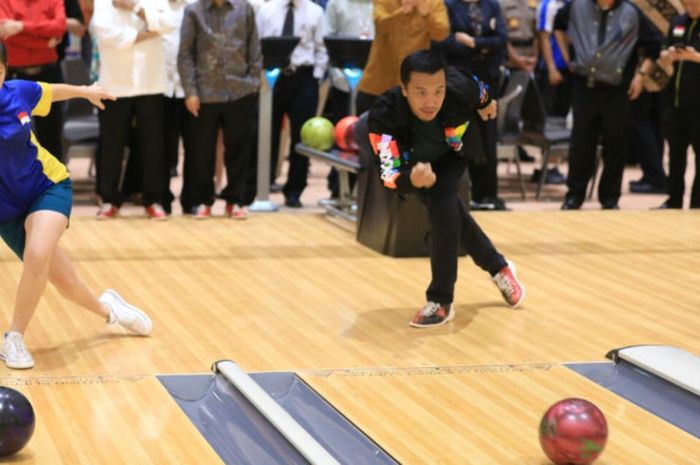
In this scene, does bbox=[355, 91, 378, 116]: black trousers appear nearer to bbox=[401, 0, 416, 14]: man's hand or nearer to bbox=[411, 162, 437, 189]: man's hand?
bbox=[401, 0, 416, 14]: man's hand

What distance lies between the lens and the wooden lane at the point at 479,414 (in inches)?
150

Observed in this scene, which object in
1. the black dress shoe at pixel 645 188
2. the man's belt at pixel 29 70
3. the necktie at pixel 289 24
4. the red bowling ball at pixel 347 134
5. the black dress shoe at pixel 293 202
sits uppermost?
the necktie at pixel 289 24

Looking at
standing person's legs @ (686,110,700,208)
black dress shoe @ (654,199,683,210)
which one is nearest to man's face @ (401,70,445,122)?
standing person's legs @ (686,110,700,208)

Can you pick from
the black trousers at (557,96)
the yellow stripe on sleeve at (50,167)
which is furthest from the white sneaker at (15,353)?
the black trousers at (557,96)

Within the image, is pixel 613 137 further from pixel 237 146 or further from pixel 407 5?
pixel 237 146

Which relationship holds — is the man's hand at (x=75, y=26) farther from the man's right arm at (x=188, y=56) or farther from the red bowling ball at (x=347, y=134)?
the red bowling ball at (x=347, y=134)

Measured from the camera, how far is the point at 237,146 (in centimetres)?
781

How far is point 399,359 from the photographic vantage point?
4805 mm

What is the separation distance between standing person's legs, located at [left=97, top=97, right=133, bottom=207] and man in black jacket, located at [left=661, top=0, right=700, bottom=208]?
3558mm

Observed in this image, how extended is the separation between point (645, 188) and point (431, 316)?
17.7ft

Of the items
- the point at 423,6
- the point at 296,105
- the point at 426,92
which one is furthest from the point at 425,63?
the point at 296,105

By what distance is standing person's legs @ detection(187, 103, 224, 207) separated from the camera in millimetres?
7703

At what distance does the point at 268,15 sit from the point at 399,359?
4403 mm

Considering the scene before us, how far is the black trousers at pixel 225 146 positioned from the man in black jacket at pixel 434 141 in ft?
8.66
